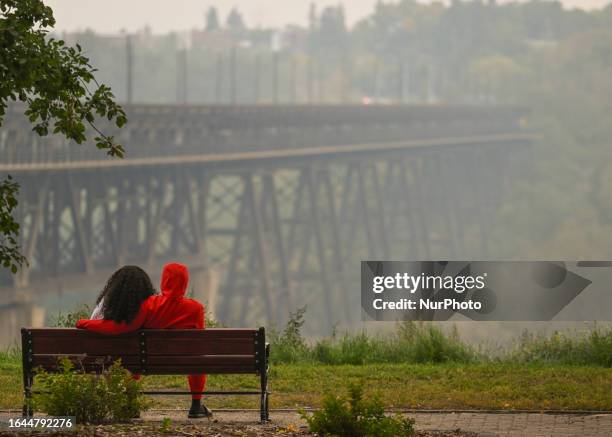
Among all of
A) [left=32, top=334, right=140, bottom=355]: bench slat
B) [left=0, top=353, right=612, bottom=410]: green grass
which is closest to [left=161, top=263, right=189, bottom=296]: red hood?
[left=32, top=334, right=140, bottom=355]: bench slat

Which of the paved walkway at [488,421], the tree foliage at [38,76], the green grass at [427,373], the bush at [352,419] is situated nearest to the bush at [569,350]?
the green grass at [427,373]

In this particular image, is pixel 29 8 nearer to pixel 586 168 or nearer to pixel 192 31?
pixel 586 168

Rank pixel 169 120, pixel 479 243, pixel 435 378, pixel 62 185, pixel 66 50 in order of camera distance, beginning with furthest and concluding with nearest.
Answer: pixel 479 243, pixel 169 120, pixel 62 185, pixel 435 378, pixel 66 50

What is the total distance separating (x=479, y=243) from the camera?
256ft

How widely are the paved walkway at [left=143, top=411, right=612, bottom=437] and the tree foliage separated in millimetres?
1877

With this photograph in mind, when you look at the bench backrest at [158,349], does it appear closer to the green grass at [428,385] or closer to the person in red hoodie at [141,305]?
the person in red hoodie at [141,305]

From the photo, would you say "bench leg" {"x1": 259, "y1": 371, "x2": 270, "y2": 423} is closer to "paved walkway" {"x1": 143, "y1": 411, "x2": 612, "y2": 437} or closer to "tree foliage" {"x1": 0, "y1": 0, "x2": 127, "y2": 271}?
"paved walkway" {"x1": 143, "y1": 411, "x2": 612, "y2": 437}

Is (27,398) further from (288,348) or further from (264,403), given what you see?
(288,348)

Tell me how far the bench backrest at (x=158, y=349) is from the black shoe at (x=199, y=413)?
38cm

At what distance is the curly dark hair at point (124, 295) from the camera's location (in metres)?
7.88

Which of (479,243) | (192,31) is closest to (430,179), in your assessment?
(479,243)

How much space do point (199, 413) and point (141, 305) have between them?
75cm

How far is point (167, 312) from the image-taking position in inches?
314

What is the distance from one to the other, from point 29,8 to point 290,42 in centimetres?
14218
